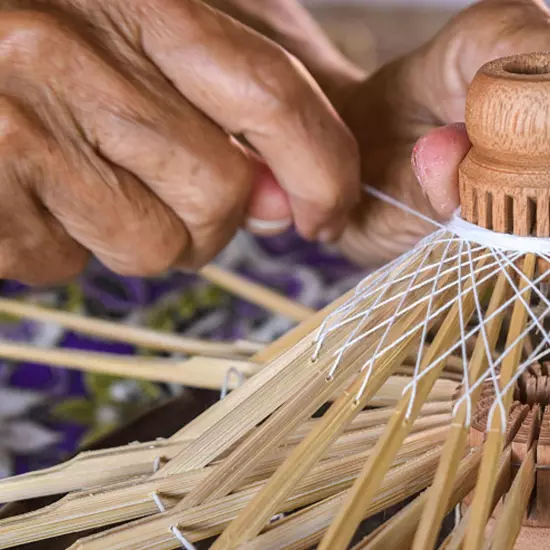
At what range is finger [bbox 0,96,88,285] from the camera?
0.70m

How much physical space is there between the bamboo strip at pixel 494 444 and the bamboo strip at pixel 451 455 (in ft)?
0.04

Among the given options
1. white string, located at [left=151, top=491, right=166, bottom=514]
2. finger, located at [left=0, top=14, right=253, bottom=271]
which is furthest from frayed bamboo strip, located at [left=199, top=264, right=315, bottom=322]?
white string, located at [left=151, top=491, right=166, bottom=514]

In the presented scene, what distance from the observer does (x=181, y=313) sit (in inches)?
65.9

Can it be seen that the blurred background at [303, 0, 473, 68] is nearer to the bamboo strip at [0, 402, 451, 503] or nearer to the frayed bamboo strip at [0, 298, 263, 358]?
the frayed bamboo strip at [0, 298, 263, 358]

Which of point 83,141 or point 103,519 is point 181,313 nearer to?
point 83,141

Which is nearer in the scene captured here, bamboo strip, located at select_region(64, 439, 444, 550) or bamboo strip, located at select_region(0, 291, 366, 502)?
bamboo strip, located at select_region(64, 439, 444, 550)

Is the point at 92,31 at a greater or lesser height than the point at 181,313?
greater

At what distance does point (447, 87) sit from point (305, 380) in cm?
40

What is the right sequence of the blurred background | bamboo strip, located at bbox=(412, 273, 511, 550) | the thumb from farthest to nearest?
the blurred background → the thumb → bamboo strip, located at bbox=(412, 273, 511, 550)

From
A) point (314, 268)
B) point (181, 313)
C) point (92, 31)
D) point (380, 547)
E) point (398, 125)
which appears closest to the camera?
point (380, 547)

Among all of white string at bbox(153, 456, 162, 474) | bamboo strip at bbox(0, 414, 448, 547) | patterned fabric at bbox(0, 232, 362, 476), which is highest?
bamboo strip at bbox(0, 414, 448, 547)

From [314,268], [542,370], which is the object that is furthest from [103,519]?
[314,268]

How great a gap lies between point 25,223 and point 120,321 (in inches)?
32.8

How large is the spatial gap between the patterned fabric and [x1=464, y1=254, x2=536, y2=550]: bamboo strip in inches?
32.0
